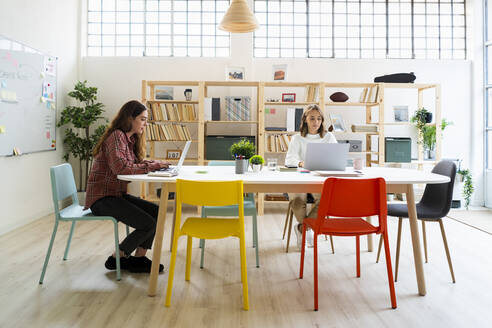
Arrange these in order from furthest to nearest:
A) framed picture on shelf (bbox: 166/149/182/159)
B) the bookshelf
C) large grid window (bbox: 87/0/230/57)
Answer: large grid window (bbox: 87/0/230/57) < framed picture on shelf (bbox: 166/149/182/159) < the bookshelf

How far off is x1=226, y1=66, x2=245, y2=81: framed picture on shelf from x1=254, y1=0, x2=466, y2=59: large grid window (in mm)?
616

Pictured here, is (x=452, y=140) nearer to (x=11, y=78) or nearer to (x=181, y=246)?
(x=181, y=246)

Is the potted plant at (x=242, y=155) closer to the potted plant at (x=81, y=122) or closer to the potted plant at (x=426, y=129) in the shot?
the potted plant at (x=81, y=122)

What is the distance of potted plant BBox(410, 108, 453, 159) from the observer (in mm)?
4950

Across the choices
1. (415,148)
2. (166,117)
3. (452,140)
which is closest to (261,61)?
(166,117)

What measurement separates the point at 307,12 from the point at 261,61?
1094 millimetres

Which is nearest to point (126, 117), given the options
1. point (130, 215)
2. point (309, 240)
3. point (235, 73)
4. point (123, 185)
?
point (123, 185)

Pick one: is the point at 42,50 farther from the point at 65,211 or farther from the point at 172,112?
the point at 65,211

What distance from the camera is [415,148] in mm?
5316

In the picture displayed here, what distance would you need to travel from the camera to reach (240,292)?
88.7 inches

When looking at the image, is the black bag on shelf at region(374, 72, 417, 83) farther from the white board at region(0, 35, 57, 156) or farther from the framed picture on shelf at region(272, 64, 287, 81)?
the white board at region(0, 35, 57, 156)

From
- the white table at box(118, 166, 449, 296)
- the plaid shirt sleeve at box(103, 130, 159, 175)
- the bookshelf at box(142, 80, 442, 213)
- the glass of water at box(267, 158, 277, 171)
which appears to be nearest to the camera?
the white table at box(118, 166, 449, 296)

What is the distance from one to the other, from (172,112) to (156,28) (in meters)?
1.56

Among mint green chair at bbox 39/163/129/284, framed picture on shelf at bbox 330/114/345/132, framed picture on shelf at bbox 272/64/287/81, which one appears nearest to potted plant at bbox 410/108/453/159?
framed picture on shelf at bbox 330/114/345/132
